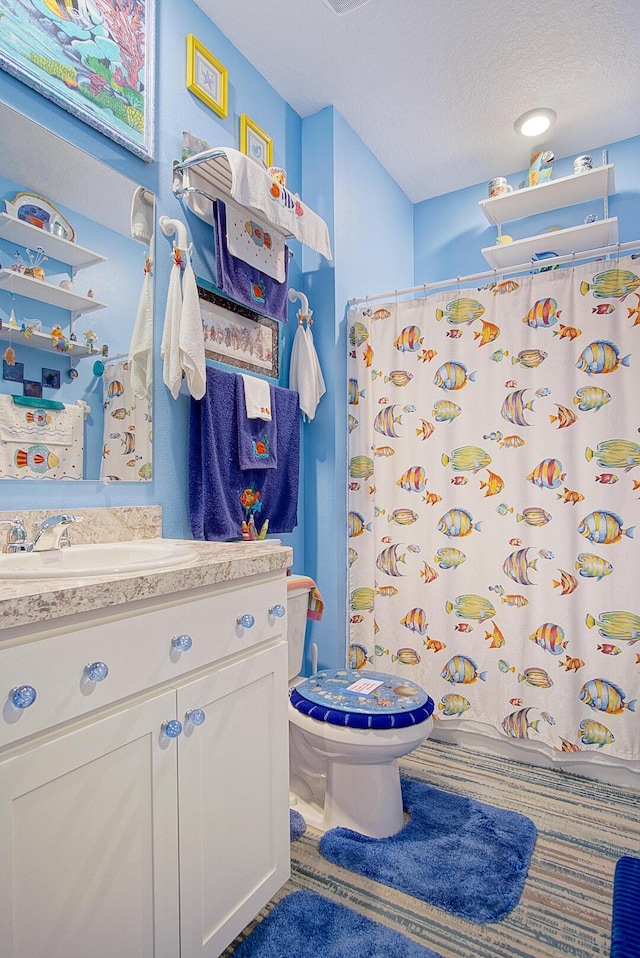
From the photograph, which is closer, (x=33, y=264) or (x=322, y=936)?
(x=322, y=936)

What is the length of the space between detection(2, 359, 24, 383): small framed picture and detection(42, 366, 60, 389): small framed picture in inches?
2.2

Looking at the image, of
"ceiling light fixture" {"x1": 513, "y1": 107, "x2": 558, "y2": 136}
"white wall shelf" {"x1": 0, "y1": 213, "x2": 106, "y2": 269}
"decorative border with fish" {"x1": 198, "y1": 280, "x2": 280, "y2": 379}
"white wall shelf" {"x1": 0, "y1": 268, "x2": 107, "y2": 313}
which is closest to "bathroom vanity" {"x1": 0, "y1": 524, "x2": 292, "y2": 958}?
"white wall shelf" {"x1": 0, "y1": 268, "x2": 107, "y2": 313}

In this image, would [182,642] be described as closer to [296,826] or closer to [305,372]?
[296,826]

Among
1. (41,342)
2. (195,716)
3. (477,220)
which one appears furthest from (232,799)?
(477,220)

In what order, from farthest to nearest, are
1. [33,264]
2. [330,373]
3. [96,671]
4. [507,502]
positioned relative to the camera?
[330,373] → [507,502] → [33,264] → [96,671]

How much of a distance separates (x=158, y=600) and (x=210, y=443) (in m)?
0.87

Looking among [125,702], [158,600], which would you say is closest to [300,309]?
[158,600]

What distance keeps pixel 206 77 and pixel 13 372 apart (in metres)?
1.36

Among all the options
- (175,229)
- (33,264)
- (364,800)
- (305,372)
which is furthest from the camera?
(305,372)

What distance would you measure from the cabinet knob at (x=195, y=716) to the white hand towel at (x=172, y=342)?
969 millimetres

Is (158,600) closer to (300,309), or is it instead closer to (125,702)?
(125,702)

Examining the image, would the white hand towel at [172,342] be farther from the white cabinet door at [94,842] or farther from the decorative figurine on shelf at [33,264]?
the white cabinet door at [94,842]

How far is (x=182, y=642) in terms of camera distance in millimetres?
992

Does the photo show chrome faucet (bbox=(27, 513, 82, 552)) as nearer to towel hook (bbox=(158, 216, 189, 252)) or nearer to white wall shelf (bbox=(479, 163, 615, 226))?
towel hook (bbox=(158, 216, 189, 252))
